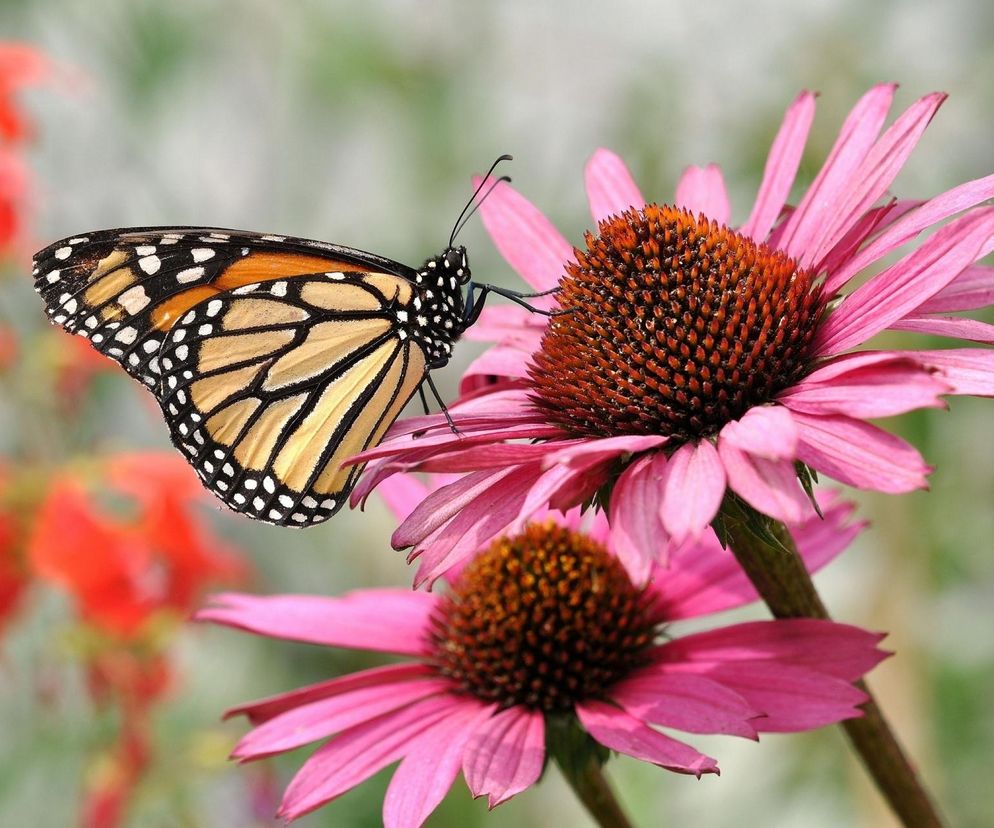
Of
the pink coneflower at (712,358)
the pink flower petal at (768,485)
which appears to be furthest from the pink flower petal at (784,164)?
the pink flower petal at (768,485)

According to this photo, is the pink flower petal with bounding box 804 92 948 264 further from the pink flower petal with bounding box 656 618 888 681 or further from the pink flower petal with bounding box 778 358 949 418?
the pink flower petal with bounding box 656 618 888 681

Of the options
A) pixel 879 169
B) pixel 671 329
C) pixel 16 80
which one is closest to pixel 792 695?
pixel 671 329

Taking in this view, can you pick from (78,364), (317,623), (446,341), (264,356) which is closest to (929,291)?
(317,623)

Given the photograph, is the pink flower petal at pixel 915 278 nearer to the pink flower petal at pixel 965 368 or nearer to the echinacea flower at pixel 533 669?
the pink flower petal at pixel 965 368

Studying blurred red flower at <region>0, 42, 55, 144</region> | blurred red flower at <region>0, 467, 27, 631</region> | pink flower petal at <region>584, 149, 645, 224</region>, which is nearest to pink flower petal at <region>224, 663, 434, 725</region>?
pink flower petal at <region>584, 149, 645, 224</region>

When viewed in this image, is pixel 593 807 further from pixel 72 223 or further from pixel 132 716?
pixel 72 223
